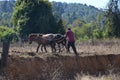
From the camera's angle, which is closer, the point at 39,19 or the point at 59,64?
the point at 59,64

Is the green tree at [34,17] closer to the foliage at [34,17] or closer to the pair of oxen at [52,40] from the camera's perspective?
the foliage at [34,17]

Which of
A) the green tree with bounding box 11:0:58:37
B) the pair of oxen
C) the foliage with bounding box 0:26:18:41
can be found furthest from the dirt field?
the foliage with bounding box 0:26:18:41

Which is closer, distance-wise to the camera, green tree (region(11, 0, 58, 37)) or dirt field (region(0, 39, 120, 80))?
dirt field (region(0, 39, 120, 80))

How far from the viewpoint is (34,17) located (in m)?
45.9

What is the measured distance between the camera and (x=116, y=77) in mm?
20844

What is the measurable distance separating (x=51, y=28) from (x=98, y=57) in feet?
71.1

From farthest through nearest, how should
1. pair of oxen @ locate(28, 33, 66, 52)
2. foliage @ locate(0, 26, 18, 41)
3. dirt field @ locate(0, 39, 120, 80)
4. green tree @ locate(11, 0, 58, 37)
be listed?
foliage @ locate(0, 26, 18, 41)
green tree @ locate(11, 0, 58, 37)
pair of oxen @ locate(28, 33, 66, 52)
dirt field @ locate(0, 39, 120, 80)

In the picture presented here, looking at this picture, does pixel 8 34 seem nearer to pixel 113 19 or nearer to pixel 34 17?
pixel 34 17

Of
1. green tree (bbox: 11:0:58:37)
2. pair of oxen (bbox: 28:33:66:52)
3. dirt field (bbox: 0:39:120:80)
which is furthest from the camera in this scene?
green tree (bbox: 11:0:58:37)

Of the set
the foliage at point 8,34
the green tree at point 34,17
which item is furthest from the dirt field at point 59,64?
the foliage at point 8,34

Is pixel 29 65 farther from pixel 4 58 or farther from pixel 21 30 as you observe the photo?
pixel 21 30

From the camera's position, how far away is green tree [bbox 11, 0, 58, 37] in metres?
45.1

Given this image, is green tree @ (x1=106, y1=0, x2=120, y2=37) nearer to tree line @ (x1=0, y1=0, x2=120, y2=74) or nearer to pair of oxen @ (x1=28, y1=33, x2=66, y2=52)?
tree line @ (x1=0, y1=0, x2=120, y2=74)

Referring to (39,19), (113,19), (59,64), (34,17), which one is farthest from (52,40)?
(113,19)
